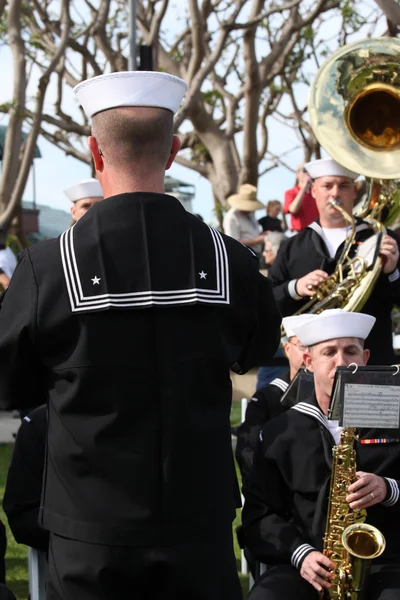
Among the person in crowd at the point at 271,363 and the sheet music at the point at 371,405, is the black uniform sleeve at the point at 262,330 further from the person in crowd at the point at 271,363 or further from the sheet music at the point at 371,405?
the person in crowd at the point at 271,363

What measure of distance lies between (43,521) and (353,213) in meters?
3.26

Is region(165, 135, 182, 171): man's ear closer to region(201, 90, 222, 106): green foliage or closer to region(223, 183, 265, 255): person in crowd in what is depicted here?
region(223, 183, 265, 255): person in crowd

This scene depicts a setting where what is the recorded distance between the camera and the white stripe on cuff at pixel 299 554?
11.0ft

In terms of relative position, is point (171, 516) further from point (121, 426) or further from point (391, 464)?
point (391, 464)

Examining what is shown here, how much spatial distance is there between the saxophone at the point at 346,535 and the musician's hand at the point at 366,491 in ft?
0.11

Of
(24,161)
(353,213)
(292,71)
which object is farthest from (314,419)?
(292,71)

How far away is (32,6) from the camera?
44.7ft

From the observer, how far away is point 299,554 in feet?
11.0

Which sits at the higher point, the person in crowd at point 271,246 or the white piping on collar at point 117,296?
the white piping on collar at point 117,296

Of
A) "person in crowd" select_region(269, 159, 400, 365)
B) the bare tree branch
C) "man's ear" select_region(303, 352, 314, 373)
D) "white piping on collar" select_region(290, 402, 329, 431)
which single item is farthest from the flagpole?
"white piping on collar" select_region(290, 402, 329, 431)

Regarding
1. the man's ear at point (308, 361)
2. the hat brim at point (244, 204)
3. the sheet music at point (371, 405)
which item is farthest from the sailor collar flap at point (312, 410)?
the hat brim at point (244, 204)

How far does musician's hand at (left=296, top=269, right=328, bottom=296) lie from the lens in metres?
4.70

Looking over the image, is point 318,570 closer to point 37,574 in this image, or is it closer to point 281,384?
point 37,574

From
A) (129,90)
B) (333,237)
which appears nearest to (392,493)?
(129,90)
